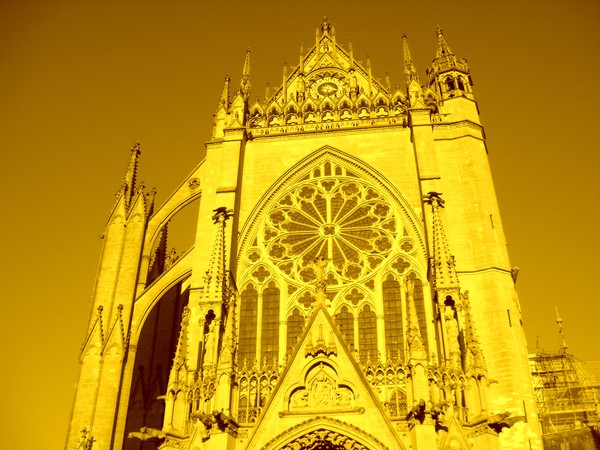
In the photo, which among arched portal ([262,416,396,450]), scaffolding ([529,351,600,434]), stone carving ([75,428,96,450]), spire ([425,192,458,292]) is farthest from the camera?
scaffolding ([529,351,600,434])

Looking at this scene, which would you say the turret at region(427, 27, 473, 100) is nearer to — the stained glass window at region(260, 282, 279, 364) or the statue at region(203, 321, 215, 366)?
the stained glass window at region(260, 282, 279, 364)

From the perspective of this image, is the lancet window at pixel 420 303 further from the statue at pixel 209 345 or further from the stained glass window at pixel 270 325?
the statue at pixel 209 345

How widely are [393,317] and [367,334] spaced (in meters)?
0.89

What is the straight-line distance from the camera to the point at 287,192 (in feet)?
75.3

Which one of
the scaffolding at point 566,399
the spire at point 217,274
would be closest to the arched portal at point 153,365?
the spire at point 217,274

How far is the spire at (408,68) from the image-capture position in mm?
24781

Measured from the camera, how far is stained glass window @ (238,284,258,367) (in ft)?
64.8

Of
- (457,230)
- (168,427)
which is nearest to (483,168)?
(457,230)

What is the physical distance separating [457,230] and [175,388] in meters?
9.58

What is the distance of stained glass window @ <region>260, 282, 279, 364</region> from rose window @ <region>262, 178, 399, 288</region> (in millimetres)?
820

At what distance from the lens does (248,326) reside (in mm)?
20328

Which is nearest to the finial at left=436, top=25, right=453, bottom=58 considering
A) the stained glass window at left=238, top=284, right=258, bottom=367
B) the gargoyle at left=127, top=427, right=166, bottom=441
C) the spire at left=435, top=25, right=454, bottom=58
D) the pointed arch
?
the spire at left=435, top=25, right=454, bottom=58

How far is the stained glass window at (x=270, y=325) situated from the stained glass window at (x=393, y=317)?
313cm

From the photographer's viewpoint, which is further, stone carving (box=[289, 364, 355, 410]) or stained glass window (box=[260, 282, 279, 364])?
stained glass window (box=[260, 282, 279, 364])
